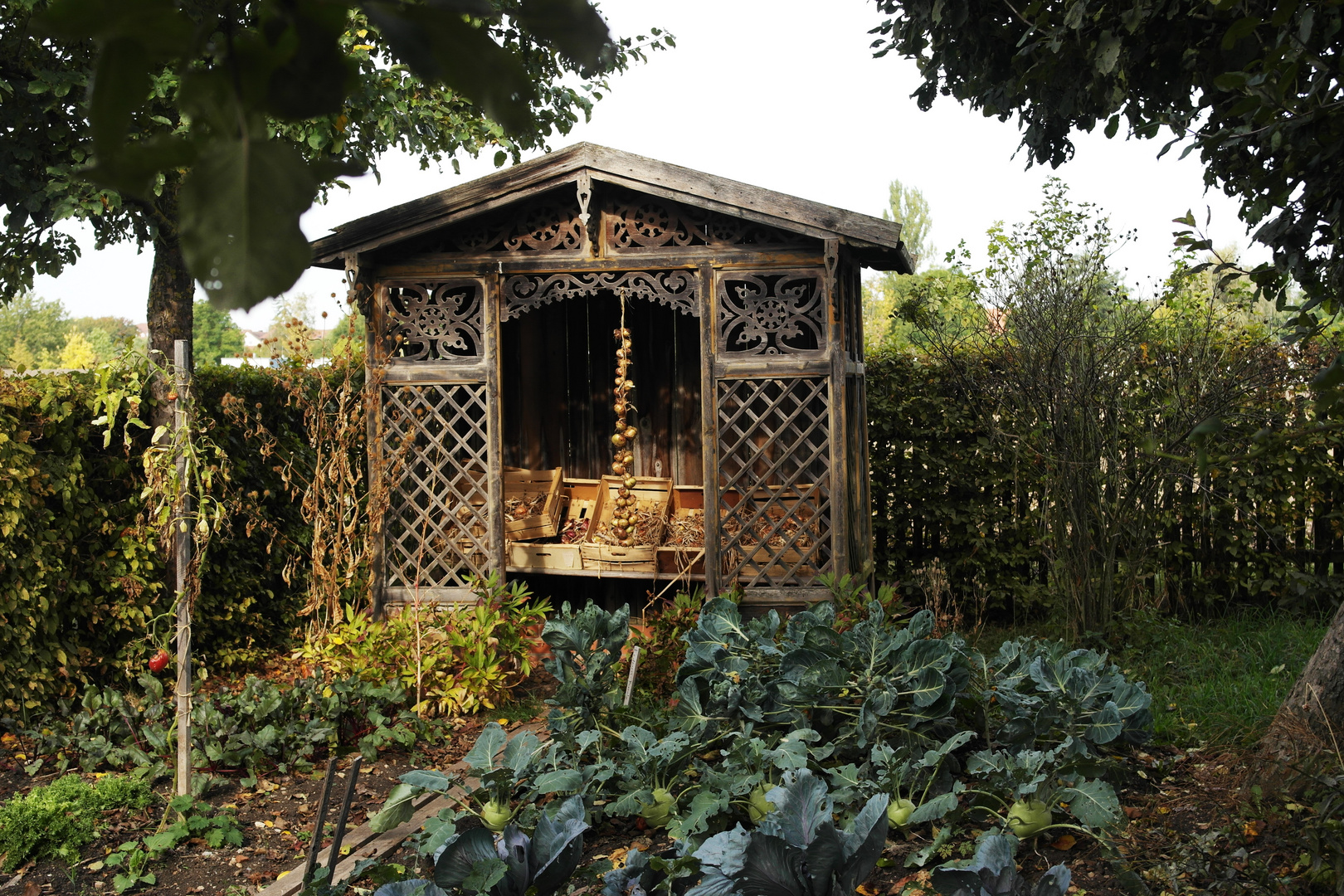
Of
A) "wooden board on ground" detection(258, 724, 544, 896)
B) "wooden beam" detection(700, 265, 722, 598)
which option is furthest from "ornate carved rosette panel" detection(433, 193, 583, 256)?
"wooden board on ground" detection(258, 724, 544, 896)

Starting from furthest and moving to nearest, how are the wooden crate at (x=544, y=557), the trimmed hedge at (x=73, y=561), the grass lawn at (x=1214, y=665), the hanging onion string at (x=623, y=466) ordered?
the wooden crate at (x=544, y=557), the hanging onion string at (x=623, y=466), the trimmed hedge at (x=73, y=561), the grass lawn at (x=1214, y=665)

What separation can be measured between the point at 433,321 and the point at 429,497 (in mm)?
1171

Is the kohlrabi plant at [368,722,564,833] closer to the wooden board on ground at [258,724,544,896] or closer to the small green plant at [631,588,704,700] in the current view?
the wooden board on ground at [258,724,544,896]

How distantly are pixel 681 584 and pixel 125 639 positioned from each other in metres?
3.61

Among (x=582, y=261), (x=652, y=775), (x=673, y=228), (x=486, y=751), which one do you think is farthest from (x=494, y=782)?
(x=673, y=228)

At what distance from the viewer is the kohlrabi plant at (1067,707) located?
3.77m

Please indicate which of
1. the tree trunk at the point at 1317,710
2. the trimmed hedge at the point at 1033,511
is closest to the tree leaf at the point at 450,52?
the tree trunk at the point at 1317,710

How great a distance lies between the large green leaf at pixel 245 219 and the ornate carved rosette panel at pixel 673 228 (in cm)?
615

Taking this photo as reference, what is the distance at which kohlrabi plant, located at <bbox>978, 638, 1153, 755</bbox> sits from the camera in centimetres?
377

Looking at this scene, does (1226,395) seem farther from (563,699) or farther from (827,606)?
(563,699)

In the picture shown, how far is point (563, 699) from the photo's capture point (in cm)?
438

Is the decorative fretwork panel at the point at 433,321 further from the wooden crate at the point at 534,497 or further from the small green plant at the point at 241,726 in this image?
the small green plant at the point at 241,726

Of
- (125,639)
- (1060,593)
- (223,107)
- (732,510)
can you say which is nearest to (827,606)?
(732,510)

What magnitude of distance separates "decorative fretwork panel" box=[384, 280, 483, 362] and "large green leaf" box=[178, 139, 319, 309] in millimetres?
6378
